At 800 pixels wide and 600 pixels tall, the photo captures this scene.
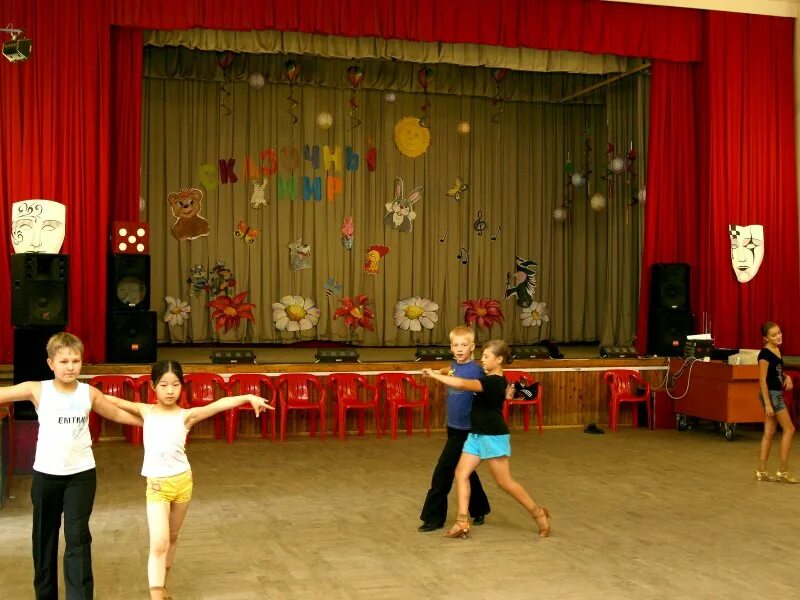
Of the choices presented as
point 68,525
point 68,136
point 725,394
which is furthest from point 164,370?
point 725,394

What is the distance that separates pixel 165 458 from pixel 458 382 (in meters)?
1.74

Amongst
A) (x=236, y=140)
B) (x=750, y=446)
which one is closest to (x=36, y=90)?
(x=236, y=140)

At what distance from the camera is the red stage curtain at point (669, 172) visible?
1177 centimetres

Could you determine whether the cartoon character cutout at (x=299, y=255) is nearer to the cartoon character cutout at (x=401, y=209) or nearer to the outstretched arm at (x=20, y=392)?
the cartoon character cutout at (x=401, y=209)

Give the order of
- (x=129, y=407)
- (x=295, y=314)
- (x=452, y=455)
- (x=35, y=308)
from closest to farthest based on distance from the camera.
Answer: (x=129, y=407), (x=452, y=455), (x=35, y=308), (x=295, y=314)

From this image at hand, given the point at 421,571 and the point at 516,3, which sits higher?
the point at 516,3

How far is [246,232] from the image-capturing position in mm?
14258

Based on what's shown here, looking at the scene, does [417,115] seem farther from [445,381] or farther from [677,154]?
[445,381]

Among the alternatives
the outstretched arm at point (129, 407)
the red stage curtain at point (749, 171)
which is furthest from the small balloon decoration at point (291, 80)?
the outstretched arm at point (129, 407)

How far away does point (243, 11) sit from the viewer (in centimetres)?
1022

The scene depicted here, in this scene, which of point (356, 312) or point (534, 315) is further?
point (534, 315)

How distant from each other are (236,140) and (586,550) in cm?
1001

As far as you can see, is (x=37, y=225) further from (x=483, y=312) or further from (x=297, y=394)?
(x=483, y=312)

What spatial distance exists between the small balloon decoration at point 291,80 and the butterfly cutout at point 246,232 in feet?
5.45
